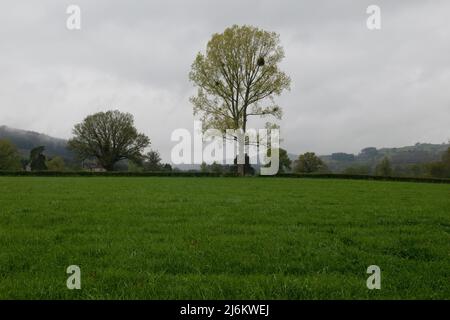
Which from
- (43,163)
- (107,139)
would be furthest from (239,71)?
(43,163)

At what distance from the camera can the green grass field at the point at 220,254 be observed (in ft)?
16.1

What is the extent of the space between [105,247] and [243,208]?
6.39 m

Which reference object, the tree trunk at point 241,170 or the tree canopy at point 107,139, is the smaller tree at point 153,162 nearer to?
the tree canopy at point 107,139

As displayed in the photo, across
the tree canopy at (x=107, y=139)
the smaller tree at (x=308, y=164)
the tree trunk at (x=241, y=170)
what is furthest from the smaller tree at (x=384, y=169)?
the tree trunk at (x=241, y=170)

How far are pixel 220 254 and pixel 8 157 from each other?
107697 mm

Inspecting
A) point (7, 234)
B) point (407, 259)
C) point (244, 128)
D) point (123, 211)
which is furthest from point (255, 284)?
point (244, 128)

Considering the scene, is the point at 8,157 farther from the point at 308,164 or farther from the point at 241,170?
the point at 308,164

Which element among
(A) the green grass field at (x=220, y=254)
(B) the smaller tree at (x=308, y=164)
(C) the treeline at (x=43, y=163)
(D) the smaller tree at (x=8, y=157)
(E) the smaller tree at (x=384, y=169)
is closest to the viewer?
(A) the green grass field at (x=220, y=254)

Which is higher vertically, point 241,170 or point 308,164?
point 308,164

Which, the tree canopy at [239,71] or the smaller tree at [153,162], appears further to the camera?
the smaller tree at [153,162]

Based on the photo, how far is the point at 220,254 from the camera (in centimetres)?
650

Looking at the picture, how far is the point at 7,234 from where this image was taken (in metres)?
7.93

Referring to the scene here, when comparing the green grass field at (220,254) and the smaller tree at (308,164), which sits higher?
the smaller tree at (308,164)

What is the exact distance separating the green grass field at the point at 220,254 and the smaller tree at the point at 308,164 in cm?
10737
